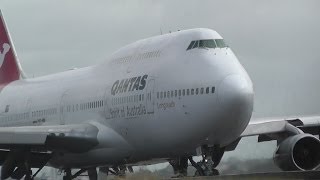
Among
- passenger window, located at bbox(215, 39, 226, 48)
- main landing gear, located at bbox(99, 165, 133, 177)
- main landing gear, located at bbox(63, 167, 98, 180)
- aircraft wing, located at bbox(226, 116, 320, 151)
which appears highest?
passenger window, located at bbox(215, 39, 226, 48)

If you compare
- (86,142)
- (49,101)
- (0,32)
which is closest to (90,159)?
(86,142)

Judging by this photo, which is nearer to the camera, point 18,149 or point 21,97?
point 18,149

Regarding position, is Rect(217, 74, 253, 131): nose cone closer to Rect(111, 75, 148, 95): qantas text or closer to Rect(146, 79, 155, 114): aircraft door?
Rect(146, 79, 155, 114): aircraft door

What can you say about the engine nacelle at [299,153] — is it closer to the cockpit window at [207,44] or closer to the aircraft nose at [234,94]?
the aircraft nose at [234,94]

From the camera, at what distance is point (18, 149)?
27.1 meters

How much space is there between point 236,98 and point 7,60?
2141 centimetres

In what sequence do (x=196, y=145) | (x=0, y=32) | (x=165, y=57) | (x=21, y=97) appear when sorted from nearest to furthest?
(x=196, y=145)
(x=165, y=57)
(x=21, y=97)
(x=0, y=32)

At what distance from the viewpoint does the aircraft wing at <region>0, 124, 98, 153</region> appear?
84.2 ft

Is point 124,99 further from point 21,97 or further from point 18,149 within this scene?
point 21,97

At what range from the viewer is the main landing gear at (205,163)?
72.2ft

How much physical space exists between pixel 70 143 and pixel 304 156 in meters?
7.85

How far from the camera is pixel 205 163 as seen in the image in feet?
73.0

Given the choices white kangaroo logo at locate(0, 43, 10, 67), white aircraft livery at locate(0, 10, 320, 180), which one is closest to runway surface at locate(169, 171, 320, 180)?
white aircraft livery at locate(0, 10, 320, 180)

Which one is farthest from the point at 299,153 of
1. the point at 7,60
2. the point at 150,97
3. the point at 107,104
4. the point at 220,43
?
the point at 7,60
